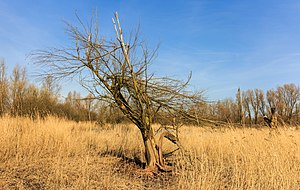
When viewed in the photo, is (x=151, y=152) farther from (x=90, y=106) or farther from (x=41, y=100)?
(x=41, y=100)

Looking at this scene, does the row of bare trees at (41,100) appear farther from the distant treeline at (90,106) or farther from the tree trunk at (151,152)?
the tree trunk at (151,152)

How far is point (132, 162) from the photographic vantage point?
5031 mm

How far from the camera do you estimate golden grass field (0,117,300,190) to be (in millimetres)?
3611

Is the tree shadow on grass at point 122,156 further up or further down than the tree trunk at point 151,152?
further down

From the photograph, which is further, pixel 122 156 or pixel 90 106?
pixel 90 106

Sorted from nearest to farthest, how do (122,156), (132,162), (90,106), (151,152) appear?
(151,152) → (132,162) → (122,156) → (90,106)

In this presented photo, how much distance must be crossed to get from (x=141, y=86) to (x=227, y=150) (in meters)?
3.10

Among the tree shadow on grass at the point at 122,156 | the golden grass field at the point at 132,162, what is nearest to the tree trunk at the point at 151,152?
the golden grass field at the point at 132,162

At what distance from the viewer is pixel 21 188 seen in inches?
134

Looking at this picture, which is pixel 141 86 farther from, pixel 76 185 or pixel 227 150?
pixel 227 150

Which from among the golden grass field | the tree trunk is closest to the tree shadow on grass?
the golden grass field

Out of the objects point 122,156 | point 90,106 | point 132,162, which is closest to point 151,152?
point 132,162

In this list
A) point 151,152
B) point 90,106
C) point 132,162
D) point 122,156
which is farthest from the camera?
point 90,106

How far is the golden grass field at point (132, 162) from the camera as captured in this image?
361cm
